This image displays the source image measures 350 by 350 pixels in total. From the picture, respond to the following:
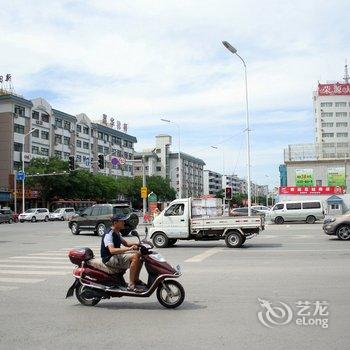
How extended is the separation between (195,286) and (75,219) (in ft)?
67.3

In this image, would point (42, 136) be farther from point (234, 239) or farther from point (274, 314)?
point (274, 314)

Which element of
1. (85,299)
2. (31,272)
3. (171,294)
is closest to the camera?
(171,294)

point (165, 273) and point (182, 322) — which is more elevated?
point (165, 273)

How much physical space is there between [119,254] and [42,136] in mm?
74918

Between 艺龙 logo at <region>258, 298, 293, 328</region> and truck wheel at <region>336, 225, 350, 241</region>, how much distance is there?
13.8m

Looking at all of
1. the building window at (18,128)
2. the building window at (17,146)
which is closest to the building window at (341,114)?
the building window at (18,128)

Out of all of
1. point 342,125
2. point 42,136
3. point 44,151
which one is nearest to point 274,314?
point 42,136

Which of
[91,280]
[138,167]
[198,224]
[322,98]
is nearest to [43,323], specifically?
[91,280]

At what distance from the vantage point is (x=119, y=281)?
8.25 m

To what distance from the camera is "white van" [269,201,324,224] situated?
39.7 metres

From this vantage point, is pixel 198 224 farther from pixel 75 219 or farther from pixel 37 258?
pixel 75 219

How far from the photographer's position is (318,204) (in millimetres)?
39906

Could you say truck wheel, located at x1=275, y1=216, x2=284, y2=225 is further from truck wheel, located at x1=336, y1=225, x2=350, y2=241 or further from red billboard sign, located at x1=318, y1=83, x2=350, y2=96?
red billboard sign, located at x1=318, y1=83, x2=350, y2=96

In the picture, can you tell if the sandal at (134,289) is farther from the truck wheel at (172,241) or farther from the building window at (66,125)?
the building window at (66,125)
